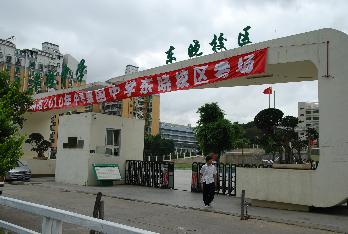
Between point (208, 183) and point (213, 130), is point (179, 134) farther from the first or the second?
point (208, 183)

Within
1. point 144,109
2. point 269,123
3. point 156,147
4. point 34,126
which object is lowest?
point 156,147

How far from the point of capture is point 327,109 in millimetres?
11719

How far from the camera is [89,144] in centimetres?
1991

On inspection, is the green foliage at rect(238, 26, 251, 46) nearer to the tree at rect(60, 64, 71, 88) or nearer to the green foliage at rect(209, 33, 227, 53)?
the green foliage at rect(209, 33, 227, 53)

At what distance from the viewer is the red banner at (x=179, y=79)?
13.2 meters

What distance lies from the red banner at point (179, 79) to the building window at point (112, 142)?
79.7 inches

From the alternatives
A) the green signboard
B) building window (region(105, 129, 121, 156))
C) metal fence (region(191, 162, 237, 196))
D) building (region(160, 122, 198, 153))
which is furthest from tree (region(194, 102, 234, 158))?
building (region(160, 122, 198, 153))

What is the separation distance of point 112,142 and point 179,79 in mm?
7161

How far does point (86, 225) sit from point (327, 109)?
376 inches

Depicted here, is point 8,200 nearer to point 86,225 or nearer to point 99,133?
point 86,225

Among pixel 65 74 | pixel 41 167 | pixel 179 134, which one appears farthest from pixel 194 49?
pixel 179 134

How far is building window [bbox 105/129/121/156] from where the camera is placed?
2080 cm

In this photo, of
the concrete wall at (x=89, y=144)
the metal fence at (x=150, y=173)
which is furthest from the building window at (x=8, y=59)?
the metal fence at (x=150, y=173)

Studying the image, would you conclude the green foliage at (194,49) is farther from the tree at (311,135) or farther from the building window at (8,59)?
the building window at (8,59)
